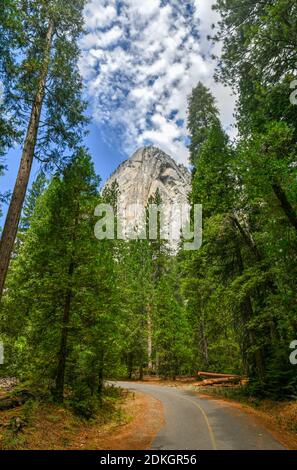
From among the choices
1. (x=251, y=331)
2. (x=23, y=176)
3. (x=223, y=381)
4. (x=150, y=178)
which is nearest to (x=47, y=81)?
(x=23, y=176)

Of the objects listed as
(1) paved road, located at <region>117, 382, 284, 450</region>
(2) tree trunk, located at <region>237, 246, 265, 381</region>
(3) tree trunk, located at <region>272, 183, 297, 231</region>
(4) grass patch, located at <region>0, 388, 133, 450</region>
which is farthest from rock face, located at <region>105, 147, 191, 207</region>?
(4) grass patch, located at <region>0, 388, 133, 450</region>

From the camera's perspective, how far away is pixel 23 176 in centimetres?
989

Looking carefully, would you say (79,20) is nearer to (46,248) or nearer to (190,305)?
(46,248)

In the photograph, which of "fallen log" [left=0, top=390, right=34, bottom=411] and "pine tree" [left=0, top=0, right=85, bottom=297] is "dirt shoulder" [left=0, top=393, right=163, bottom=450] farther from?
"pine tree" [left=0, top=0, right=85, bottom=297]

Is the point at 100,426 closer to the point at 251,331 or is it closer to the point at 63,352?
the point at 63,352

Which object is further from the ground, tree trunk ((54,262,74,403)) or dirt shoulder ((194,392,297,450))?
tree trunk ((54,262,74,403))

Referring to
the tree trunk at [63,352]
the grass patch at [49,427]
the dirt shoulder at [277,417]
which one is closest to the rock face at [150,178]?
the dirt shoulder at [277,417]

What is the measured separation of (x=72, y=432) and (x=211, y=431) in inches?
177

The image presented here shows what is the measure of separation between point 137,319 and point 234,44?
27.4 m

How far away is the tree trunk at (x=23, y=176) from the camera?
8562 millimetres

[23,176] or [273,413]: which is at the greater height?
[23,176]

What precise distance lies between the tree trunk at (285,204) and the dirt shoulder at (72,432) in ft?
25.8

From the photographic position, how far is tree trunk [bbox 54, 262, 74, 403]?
12.3 metres

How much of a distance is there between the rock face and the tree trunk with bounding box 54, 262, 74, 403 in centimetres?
6610
